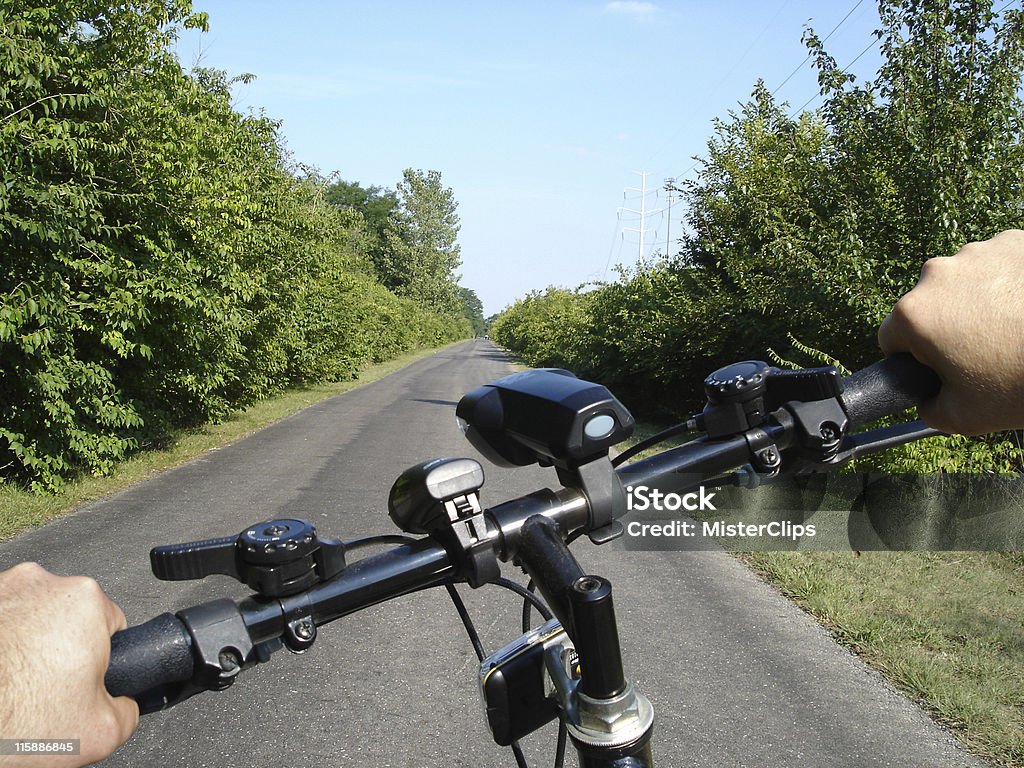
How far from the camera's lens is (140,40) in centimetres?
866

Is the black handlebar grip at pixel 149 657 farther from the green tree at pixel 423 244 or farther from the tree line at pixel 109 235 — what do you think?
the green tree at pixel 423 244

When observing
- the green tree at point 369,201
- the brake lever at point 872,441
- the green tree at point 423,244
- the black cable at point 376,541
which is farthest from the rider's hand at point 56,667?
the green tree at point 369,201

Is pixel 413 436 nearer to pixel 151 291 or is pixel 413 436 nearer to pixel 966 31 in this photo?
pixel 151 291

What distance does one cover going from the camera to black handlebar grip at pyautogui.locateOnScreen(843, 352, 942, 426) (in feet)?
3.76

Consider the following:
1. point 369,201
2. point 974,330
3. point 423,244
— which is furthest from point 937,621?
point 369,201

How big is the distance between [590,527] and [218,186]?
10.0m

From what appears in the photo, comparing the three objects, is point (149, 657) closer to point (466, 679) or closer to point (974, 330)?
point (974, 330)

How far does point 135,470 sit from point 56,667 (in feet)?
35.4

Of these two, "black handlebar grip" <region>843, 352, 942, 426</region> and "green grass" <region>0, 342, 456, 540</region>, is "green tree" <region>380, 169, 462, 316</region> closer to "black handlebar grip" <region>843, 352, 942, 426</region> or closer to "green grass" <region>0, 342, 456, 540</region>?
"green grass" <region>0, 342, 456, 540</region>

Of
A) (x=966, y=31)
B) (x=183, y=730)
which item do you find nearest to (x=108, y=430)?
(x=183, y=730)

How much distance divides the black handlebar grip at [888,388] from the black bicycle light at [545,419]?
1.12ft

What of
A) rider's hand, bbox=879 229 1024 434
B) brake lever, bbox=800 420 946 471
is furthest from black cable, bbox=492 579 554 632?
rider's hand, bbox=879 229 1024 434

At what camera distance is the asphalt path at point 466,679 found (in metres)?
3.77

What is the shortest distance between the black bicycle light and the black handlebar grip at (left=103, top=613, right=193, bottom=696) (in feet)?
1.43
